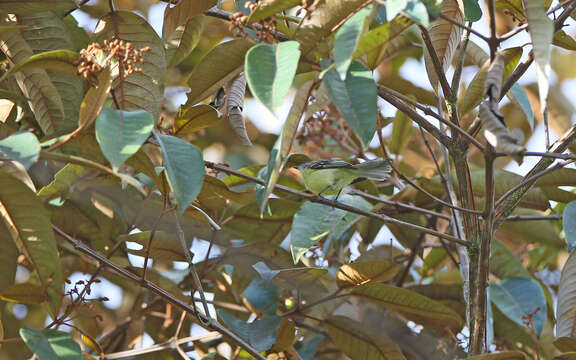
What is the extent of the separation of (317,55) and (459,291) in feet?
2.92

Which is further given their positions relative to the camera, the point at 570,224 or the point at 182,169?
the point at 570,224

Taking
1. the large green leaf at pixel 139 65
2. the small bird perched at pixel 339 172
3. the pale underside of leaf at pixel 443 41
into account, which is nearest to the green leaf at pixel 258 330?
the small bird perched at pixel 339 172

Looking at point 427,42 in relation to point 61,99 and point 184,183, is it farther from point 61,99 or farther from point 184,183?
point 61,99

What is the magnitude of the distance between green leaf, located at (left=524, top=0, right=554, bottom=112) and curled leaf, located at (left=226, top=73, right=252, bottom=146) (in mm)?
389

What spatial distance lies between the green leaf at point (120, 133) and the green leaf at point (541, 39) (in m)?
0.41

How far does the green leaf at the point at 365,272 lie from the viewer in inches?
40.6

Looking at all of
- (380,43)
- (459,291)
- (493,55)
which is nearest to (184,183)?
(380,43)

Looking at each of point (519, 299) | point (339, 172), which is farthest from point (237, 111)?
point (519, 299)

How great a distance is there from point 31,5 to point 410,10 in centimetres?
57

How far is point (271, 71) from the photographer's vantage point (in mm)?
674

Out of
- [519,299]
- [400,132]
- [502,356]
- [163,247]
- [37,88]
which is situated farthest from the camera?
[400,132]

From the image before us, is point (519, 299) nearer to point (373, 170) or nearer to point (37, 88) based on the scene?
point (373, 170)

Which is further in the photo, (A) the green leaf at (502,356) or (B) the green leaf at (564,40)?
(B) the green leaf at (564,40)

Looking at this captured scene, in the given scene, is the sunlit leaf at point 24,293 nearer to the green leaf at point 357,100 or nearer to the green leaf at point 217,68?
the green leaf at point 217,68
